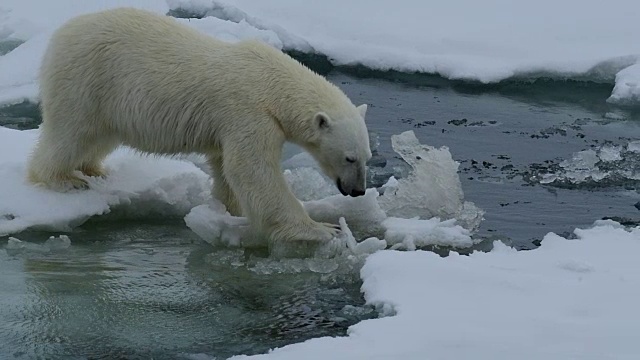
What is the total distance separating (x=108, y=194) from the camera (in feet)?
19.9

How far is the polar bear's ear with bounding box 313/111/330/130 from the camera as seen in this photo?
5416mm

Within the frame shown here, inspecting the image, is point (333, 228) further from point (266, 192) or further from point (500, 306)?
point (500, 306)

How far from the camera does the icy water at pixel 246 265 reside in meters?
4.32

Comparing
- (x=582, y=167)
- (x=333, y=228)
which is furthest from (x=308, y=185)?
(x=582, y=167)

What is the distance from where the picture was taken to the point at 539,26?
10.7 meters

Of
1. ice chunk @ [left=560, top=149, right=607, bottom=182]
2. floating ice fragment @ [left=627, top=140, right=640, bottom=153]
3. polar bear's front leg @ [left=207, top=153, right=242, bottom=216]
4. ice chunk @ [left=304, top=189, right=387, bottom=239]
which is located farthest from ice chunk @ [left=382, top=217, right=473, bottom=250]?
floating ice fragment @ [left=627, top=140, right=640, bottom=153]

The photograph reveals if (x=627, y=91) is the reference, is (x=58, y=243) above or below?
below

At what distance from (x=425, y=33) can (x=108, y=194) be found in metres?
5.47

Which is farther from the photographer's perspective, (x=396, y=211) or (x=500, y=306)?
(x=396, y=211)

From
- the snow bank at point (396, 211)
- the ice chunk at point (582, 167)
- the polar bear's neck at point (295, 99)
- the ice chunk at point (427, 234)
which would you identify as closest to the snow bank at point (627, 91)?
the ice chunk at point (582, 167)

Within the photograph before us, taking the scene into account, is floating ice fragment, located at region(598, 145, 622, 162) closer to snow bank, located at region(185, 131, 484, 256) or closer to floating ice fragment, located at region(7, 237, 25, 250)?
snow bank, located at region(185, 131, 484, 256)

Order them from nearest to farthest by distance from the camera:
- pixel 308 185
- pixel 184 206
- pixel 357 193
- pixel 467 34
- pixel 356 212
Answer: pixel 357 193 → pixel 356 212 → pixel 184 206 → pixel 308 185 → pixel 467 34

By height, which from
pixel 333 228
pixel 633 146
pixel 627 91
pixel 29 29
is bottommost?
pixel 333 228

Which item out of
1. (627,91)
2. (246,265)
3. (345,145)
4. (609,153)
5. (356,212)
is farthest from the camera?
(627,91)
